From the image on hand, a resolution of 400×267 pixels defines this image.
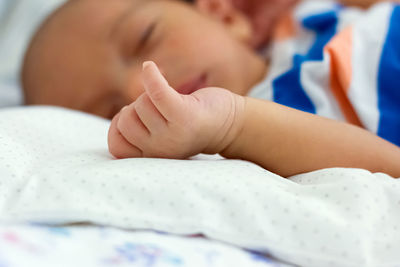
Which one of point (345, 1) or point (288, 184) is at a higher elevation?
point (345, 1)

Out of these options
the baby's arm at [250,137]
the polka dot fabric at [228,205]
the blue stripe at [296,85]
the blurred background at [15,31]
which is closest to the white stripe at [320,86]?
the blue stripe at [296,85]

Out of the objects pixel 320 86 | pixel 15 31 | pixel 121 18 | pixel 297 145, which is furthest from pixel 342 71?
pixel 15 31

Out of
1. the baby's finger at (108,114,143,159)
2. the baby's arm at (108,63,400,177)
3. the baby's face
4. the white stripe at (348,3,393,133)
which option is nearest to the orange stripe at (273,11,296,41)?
the baby's face

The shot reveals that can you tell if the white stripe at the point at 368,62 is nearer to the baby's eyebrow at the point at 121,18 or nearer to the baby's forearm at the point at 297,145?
the baby's forearm at the point at 297,145

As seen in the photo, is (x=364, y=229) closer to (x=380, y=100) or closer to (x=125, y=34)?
(x=380, y=100)

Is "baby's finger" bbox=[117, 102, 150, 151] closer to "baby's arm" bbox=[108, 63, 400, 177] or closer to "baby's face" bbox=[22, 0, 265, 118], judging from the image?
"baby's arm" bbox=[108, 63, 400, 177]

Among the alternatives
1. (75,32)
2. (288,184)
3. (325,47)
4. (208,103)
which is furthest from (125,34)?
(288,184)

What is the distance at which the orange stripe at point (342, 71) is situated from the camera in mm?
916

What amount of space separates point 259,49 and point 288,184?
41.2 inches

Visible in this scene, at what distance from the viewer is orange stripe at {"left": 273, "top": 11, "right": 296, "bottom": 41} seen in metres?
1.34

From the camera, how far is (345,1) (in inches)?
64.0

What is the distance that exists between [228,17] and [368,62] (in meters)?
0.64

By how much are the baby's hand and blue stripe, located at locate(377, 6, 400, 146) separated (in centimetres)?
37

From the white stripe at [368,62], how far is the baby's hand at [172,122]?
35 centimetres
